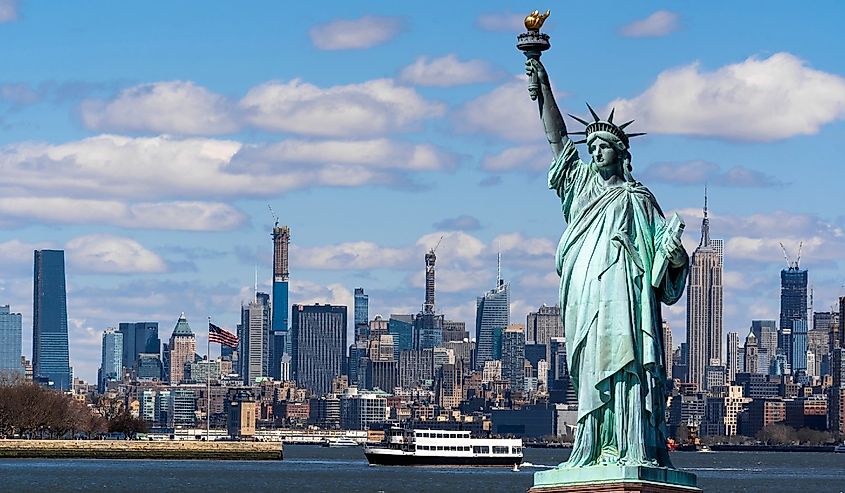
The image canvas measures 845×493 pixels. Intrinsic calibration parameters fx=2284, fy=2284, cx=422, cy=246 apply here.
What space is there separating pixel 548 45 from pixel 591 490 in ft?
14.0

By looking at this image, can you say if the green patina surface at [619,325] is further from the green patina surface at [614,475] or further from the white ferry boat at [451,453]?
the white ferry boat at [451,453]

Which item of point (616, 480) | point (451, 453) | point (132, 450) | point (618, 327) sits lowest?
point (132, 450)

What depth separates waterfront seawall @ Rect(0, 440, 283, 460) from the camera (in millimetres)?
144625

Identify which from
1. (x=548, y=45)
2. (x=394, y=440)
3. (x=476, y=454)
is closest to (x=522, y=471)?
(x=476, y=454)

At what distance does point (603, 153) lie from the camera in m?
21.0

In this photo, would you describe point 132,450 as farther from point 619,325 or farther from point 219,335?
point 619,325

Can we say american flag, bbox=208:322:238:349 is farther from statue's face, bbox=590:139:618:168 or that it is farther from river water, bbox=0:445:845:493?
statue's face, bbox=590:139:618:168

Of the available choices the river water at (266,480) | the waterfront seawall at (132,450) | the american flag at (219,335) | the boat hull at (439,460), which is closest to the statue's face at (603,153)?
the river water at (266,480)

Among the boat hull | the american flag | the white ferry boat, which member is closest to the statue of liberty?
the american flag

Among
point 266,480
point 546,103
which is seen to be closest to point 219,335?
point 266,480

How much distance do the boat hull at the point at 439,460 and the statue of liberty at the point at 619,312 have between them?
124829 millimetres

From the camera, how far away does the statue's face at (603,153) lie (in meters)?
21.0

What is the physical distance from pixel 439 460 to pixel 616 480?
416ft

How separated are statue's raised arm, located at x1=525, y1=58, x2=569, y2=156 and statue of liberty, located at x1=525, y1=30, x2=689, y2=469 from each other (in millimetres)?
612
